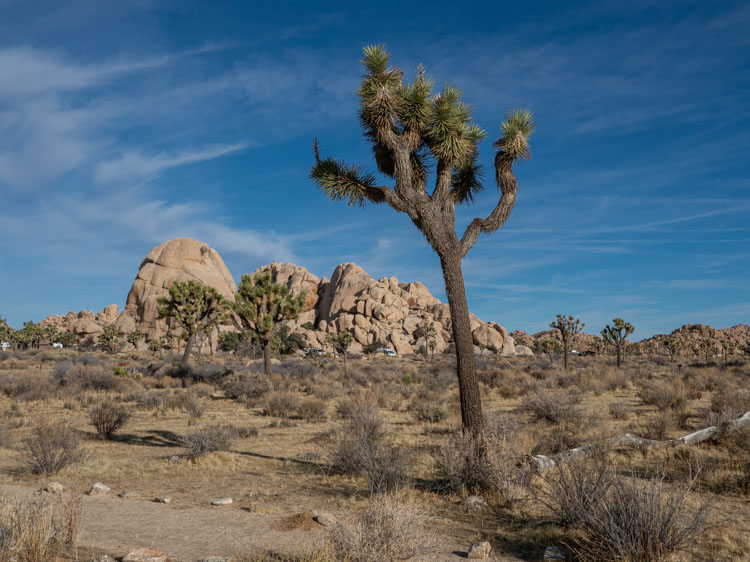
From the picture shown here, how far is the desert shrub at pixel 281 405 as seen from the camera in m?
17.8

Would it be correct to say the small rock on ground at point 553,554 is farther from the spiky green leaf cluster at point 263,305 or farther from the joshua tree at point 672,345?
the joshua tree at point 672,345

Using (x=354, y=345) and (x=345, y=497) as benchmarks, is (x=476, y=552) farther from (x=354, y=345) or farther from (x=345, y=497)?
(x=354, y=345)

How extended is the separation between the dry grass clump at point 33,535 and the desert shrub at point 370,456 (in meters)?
3.48

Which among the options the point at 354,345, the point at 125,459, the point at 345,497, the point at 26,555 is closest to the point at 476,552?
the point at 345,497

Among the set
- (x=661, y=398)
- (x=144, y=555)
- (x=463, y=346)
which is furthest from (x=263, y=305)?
(x=144, y=555)

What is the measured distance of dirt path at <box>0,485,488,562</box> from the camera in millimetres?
5633

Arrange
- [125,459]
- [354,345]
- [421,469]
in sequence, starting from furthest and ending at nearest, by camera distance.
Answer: [354,345], [125,459], [421,469]

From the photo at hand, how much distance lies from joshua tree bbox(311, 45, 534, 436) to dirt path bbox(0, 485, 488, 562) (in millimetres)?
3957

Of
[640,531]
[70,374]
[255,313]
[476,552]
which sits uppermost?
[255,313]

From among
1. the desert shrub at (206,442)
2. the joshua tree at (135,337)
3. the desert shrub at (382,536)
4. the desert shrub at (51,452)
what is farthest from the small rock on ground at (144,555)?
the joshua tree at (135,337)

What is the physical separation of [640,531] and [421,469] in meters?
5.45

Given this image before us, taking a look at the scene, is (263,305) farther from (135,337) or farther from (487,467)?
(135,337)

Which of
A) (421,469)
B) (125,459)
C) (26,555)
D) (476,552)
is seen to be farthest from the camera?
(125,459)

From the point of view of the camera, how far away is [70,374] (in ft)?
84.4
